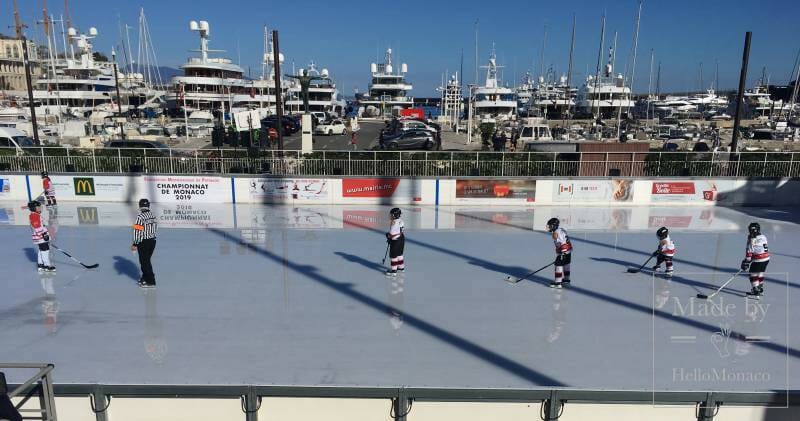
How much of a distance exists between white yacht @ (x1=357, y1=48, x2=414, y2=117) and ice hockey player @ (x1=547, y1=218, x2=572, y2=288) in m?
63.3

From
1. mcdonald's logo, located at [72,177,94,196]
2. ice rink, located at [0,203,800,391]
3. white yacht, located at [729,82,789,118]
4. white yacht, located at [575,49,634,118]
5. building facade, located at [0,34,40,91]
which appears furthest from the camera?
building facade, located at [0,34,40,91]

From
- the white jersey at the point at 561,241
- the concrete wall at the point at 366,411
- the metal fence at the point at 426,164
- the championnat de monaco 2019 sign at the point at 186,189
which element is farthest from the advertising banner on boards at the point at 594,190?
the concrete wall at the point at 366,411

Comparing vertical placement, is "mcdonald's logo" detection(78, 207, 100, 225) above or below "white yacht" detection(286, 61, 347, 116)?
below

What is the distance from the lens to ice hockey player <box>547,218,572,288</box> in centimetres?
900

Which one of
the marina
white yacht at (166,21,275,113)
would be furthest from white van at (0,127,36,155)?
white yacht at (166,21,275,113)

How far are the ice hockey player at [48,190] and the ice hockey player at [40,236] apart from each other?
765 centimetres

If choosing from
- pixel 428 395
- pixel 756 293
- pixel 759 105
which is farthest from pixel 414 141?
pixel 759 105

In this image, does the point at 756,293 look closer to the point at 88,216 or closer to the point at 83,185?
the point at 88,216

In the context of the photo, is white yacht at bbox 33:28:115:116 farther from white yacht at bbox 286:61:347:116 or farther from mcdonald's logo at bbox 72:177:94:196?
mcdonald's logo at bbox 72:177:94:196

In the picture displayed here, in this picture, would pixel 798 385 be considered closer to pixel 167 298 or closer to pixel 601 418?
pixel 601 418

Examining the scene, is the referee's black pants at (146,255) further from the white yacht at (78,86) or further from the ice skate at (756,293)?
the white yacht at (78,86)

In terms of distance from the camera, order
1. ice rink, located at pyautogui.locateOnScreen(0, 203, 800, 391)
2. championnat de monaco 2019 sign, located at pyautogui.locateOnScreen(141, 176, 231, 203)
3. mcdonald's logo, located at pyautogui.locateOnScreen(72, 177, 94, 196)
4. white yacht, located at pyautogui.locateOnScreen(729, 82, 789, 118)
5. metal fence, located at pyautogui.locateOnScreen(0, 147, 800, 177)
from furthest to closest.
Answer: white yacht, located at pyautogui.locateOnScreen(729, 82, 789, 118) → metal fence, located at pyautogui.locateOnScreen(0, 147, 800, 177) → championnat de monaco 2019 sign, located at pyautogui.locateOnScreen(141, 176, 231, 203) → mcdonald's logo, located at pyautogui.locateOnScreen(72, 177, 94, 196) → ice rink, located at pyautogui.locateOnScreen(0, 203, 800, 391)

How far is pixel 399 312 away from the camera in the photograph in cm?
826

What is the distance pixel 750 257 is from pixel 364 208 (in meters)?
12.0
